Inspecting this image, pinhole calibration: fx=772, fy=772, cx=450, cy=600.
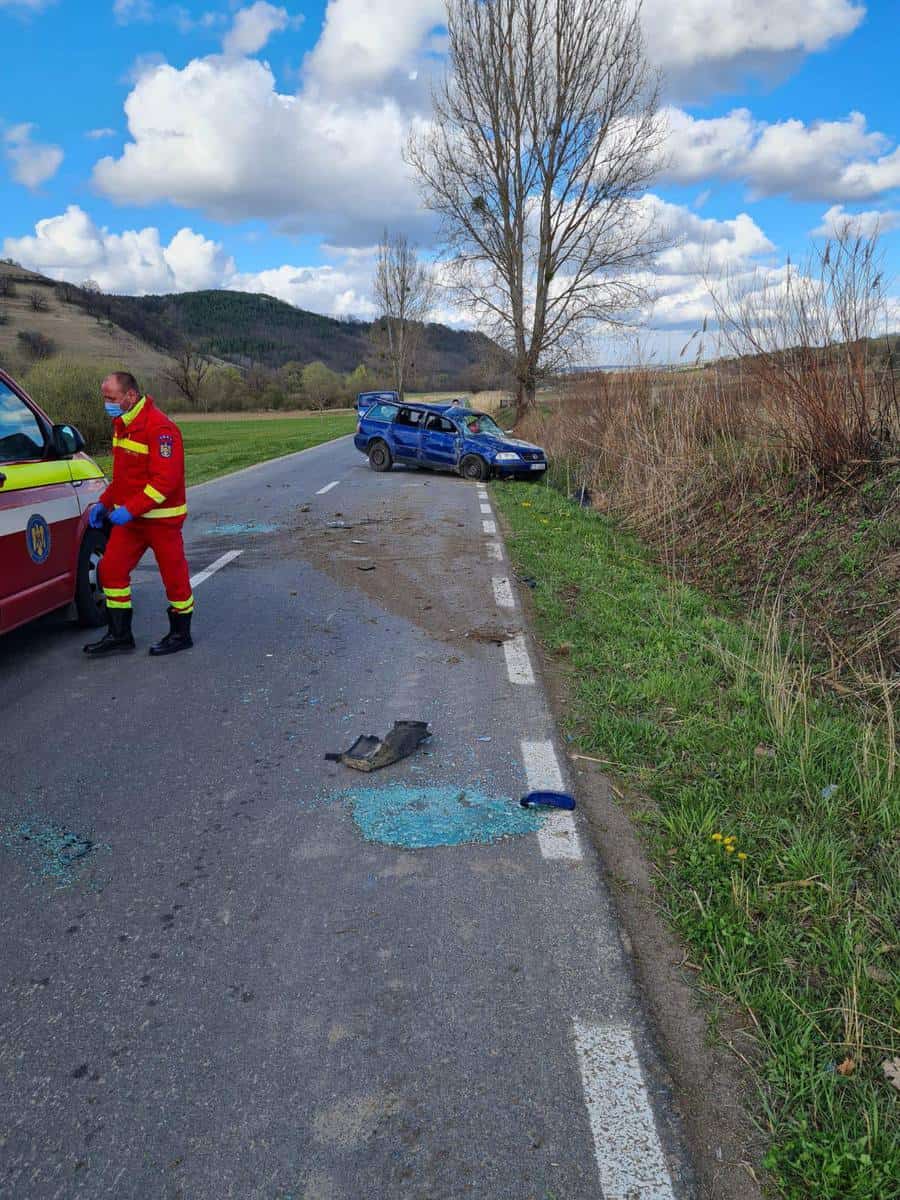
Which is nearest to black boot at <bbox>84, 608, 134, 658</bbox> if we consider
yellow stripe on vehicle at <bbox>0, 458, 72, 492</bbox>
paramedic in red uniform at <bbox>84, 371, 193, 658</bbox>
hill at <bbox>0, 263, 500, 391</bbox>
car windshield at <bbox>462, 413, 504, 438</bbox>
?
paramedic in red uniform at <bbox>84, 371, 193, 658</bbox>

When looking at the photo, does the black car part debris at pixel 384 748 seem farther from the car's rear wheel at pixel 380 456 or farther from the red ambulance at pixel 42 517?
the car's rear wheel at pixel 380 456

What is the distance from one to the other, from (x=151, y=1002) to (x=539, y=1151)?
1.19 metres

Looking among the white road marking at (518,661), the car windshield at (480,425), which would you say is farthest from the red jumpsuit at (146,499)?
the car windshield at (480,425)

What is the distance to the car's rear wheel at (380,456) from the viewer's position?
18391 mm

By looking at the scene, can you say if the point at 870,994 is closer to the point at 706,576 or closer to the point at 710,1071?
the point at 710,1071

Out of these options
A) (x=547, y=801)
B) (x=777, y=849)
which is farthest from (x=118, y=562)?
(x=777, y=849)

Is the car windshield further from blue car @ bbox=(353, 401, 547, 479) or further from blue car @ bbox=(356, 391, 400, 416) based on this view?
blue car @ bbox=(356, 391, 400, 416)

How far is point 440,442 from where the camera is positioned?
57.0ft

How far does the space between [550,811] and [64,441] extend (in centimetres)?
433

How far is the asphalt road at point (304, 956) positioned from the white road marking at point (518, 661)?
0.05 metres

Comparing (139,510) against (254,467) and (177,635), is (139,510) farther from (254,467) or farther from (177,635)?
(254,467)

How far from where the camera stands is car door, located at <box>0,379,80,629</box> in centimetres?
479

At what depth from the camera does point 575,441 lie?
55.6 feet

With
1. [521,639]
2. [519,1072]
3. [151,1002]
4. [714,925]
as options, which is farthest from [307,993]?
[521,639]
